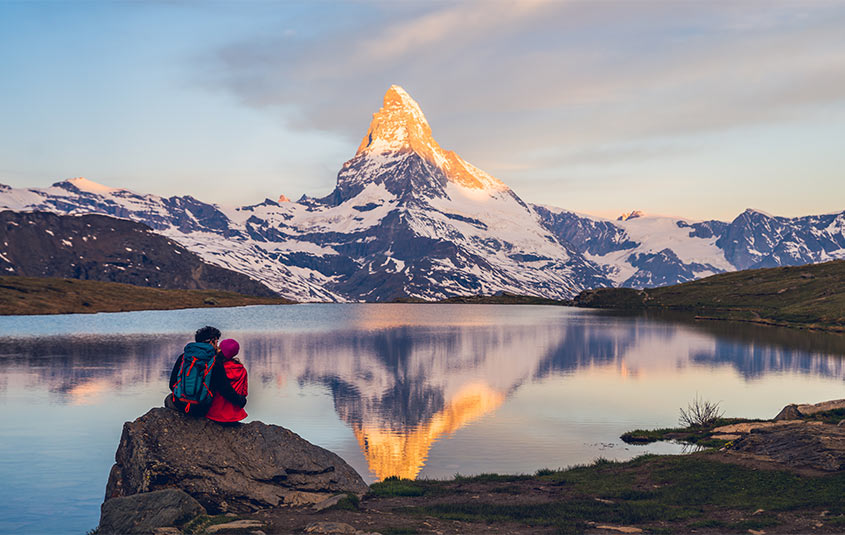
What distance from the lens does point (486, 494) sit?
3105 cm

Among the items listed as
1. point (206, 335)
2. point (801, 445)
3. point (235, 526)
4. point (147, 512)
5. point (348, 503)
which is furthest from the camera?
point (801, 445)

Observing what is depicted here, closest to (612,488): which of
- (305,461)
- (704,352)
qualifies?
(305,461)

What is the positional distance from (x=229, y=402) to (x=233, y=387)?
0.90 m

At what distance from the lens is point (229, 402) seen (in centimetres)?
2798

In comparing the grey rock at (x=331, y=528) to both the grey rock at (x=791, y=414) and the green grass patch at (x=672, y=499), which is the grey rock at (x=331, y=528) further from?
the grey rock at (x=791, y=414)

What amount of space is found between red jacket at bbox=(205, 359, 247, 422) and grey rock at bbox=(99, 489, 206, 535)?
12.4ft

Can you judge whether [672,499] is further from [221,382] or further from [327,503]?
[221,382]

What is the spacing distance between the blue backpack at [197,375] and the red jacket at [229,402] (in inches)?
20.6

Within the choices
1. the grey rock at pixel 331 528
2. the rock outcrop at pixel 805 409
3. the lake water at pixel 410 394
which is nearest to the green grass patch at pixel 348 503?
the grey rock at pixel 331 528

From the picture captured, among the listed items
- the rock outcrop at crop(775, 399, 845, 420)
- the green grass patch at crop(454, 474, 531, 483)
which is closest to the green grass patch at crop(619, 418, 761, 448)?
the rock outcrop at crop(775, 399, 845, 420)

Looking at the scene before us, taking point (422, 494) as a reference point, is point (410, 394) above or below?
below

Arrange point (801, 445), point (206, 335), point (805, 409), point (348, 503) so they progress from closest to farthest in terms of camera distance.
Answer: point (348, 503) → point (206, 335) → point (801, 445) → point (805, 409)

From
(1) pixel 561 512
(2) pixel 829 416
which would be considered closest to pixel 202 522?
(1) pixel 561 512

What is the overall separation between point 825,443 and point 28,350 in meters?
113
